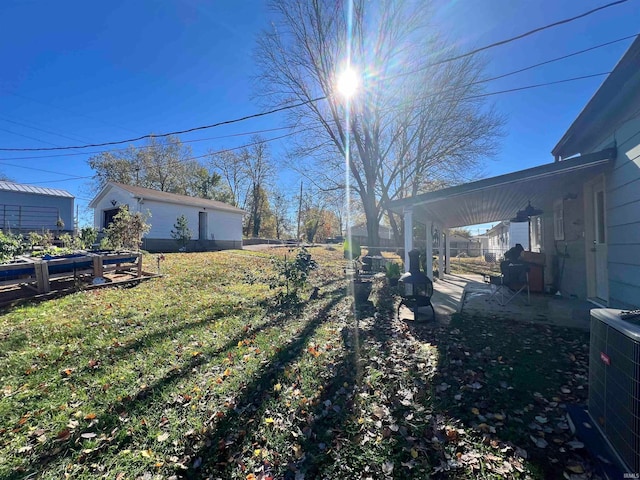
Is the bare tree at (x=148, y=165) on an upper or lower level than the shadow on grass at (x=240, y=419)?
upper

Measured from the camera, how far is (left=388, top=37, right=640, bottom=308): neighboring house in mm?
3926

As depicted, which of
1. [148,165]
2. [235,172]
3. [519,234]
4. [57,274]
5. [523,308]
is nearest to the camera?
[523,308]

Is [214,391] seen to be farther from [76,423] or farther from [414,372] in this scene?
[414,372]

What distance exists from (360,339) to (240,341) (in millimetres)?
1821

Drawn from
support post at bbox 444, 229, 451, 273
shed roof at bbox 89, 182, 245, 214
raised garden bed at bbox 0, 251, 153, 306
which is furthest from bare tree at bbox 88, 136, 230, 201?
support post at bbox 444, 229, 451, 273

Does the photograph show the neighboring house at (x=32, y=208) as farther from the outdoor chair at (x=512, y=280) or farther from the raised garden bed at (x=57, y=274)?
the outdoor chair at (x=512, y=280)

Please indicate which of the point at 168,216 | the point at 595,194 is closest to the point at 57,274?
the point at 168,216

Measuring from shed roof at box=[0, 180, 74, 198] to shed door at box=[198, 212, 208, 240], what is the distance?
8731 mm

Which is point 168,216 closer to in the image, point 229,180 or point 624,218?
point 624,218

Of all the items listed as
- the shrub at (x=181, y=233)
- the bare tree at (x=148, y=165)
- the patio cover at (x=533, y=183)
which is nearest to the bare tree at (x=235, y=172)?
the bare tree at (x=148, y=165)

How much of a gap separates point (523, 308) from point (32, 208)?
24.7 meters

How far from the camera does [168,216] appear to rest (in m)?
16.8

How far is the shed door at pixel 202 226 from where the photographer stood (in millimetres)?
18953

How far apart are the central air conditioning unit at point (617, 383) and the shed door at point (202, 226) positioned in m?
19.7
